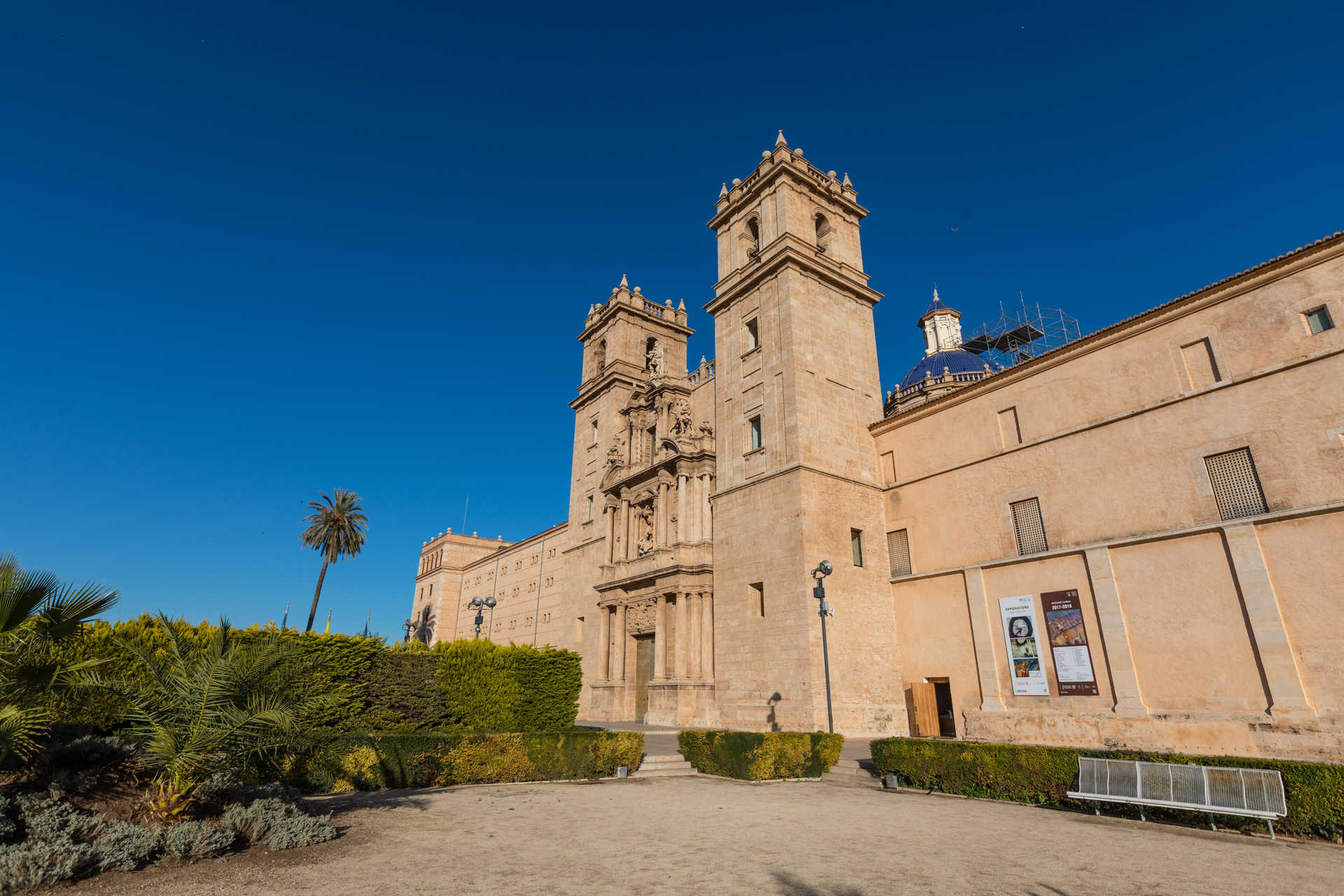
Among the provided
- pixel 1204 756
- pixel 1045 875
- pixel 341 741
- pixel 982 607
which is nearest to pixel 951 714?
pixel 982 607

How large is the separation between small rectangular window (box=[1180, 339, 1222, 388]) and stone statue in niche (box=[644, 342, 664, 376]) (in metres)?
23.2

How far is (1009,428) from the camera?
23.1 m

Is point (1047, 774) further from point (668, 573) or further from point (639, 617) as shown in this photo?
point (639, 617)

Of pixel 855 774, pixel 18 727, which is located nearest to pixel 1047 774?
pixel 855 774


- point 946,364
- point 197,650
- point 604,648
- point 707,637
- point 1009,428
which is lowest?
point 197,650

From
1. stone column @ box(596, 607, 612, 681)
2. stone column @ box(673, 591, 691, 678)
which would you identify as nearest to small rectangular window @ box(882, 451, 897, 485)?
stone column @ box(673, 591, 691, 678)

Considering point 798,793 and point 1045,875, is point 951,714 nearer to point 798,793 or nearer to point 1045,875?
point 798,793

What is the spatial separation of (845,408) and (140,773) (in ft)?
78.3

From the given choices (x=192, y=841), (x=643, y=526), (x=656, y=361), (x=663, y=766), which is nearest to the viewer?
(x=192, y=841)

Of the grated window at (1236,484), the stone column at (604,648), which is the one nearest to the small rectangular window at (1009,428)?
the grated window at (1236,484)

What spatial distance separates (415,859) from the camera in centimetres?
790

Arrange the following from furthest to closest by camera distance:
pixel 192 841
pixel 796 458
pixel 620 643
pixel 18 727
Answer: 1. pixel 620 643
2. pixel 796 458
3. pixel 192 841
4. pixel 18 727

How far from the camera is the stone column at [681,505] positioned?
98.0 ft

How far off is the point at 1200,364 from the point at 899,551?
11184 millimetres
